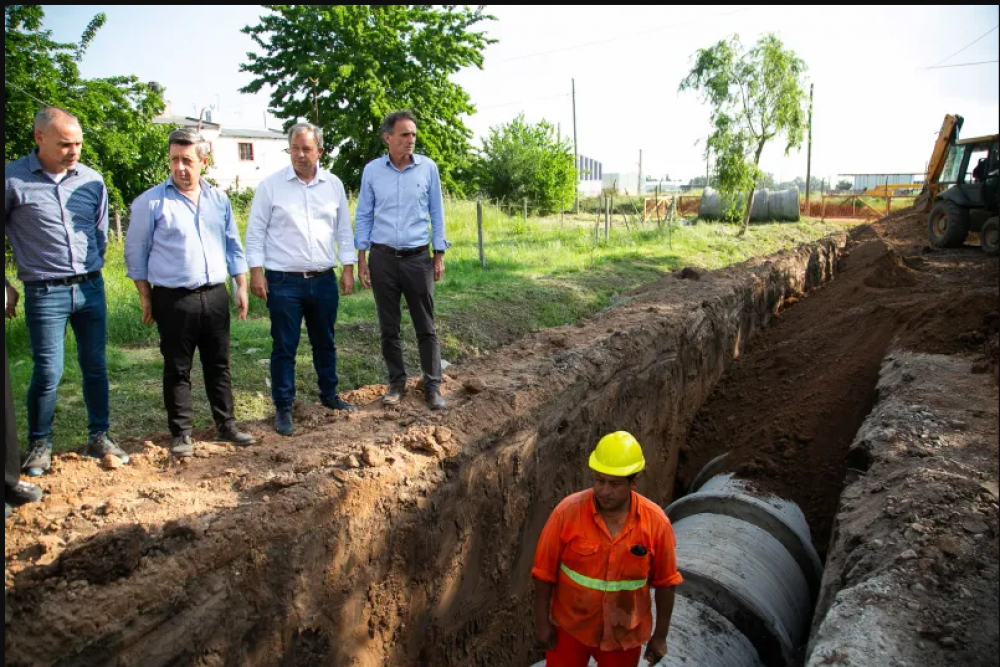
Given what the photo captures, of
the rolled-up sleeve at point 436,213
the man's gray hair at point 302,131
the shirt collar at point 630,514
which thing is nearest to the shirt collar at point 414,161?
the rolled-up sleeve at point 436,213

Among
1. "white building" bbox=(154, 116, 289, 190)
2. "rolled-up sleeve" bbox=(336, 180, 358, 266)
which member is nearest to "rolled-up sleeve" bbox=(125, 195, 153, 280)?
"rolled-up sleeve" bbox=(336, 180, 358, 266)

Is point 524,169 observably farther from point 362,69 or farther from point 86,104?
point 86,104

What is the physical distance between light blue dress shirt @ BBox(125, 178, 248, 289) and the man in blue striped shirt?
0.72ft

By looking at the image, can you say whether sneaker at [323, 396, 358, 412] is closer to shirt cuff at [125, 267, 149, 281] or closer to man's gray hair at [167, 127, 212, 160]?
shirt cuff at [125, 267, 149, 281]

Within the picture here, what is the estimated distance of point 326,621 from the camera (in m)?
3.58

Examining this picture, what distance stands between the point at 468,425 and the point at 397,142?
1983 mm

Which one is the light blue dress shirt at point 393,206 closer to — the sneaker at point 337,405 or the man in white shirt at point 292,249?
the man in white shirt at point 292,249

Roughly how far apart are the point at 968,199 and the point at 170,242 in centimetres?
1893

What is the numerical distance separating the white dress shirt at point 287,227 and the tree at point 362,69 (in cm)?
1594

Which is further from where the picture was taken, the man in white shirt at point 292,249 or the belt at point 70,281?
the man in white shirt at point 292,249

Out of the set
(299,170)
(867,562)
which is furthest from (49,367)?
(867,562)

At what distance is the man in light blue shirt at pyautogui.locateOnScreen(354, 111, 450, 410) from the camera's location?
4879 mm

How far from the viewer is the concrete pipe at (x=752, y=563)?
4.57 m

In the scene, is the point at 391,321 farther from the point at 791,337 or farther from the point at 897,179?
the point at 897,179
